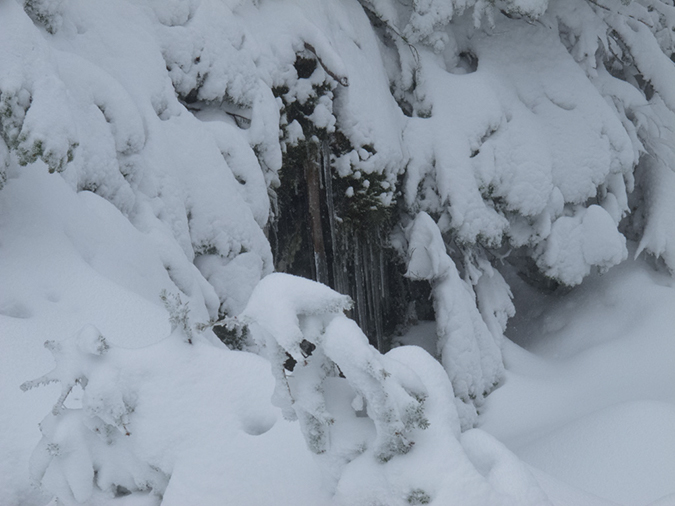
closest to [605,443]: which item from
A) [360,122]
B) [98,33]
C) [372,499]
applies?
[360,122]

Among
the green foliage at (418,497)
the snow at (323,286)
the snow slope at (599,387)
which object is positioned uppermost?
the green foliage at (418,497)

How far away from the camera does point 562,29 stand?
6.61 meters

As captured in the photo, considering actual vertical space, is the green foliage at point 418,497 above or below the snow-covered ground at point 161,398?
above

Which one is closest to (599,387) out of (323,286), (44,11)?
(323,286)

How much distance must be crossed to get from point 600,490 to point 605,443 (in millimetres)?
384

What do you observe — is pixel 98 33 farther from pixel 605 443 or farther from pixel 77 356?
pixel 605 443

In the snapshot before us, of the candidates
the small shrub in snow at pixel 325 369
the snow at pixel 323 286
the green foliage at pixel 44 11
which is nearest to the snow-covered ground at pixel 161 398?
the snow at pixel 323 286

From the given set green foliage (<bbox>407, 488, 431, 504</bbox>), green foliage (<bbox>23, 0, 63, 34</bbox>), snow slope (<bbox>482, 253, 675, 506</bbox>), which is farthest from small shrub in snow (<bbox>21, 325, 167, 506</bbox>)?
snow slope (<bbox>482, 253, 675, 506</bbox>)

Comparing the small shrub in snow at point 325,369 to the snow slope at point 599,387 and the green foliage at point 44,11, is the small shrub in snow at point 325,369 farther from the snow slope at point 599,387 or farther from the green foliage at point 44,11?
the snow slope at point 599,387

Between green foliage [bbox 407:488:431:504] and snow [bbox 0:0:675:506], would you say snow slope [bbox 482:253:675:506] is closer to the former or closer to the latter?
snow [bbox 0:0:675:506]

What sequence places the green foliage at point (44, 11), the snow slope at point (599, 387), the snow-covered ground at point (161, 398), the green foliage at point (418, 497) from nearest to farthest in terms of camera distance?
the green foliage at point (418, 497), the snow-covered ground at point (161, 398), the green foliage at point (44, 11), the snow slope at point (599, 387)

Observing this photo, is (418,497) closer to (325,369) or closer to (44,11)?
(325,369)

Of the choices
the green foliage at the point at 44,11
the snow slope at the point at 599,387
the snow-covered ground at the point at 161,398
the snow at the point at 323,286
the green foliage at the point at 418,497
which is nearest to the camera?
the green foliage at the point at 418,497

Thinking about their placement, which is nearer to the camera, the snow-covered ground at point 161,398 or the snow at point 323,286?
the snow at point 323,286
